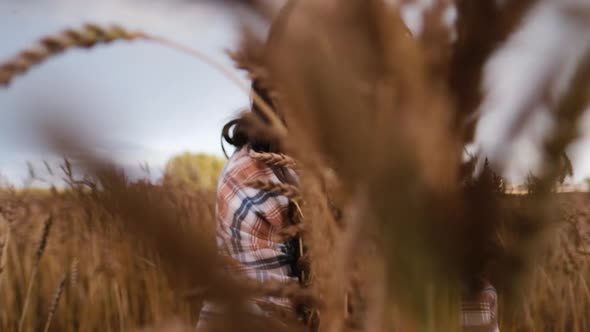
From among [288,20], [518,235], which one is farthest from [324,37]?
[518,235]

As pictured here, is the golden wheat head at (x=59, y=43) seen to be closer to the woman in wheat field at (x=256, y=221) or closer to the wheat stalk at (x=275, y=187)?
the wheat stalk at (x=275, y=187)

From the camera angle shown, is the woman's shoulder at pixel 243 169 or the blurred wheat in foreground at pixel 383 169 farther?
the woman's shoulder at pixel 243 169

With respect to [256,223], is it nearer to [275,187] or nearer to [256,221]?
[256,221]

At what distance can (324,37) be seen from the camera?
228mm

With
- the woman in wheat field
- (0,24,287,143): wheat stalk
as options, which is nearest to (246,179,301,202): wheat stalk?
(0,24,287,143): wheat stalk

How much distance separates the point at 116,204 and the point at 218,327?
60 millimetres

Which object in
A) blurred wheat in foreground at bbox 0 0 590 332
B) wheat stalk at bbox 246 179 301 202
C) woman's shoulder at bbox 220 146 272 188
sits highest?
woman's shoulder at bbox 220 146 272 188

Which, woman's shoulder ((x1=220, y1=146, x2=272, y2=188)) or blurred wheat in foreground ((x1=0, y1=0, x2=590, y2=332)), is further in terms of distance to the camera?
woman's shoulder ((x1=220, y1=146, x2=272, y2=188))

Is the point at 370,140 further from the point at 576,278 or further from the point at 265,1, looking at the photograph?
the point at 576,278

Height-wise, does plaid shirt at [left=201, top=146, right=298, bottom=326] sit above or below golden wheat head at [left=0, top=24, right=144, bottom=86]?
above

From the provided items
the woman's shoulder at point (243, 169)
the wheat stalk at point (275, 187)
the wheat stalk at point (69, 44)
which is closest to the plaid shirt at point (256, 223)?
the woman's shoulder at point (243, 169)

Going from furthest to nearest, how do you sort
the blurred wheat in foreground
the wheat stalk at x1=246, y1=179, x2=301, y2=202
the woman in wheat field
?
the woman in wheat field < the wheat stalk at x1=246, y1=179, x2=301, y2=202 < the blurred wheat in foreground

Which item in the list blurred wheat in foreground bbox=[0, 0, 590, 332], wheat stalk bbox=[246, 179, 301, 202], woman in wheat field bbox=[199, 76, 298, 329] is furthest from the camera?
woman in wheat field bbox=[199, 76, 298, 329]

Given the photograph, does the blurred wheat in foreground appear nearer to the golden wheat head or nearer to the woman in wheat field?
the golden wheat head
